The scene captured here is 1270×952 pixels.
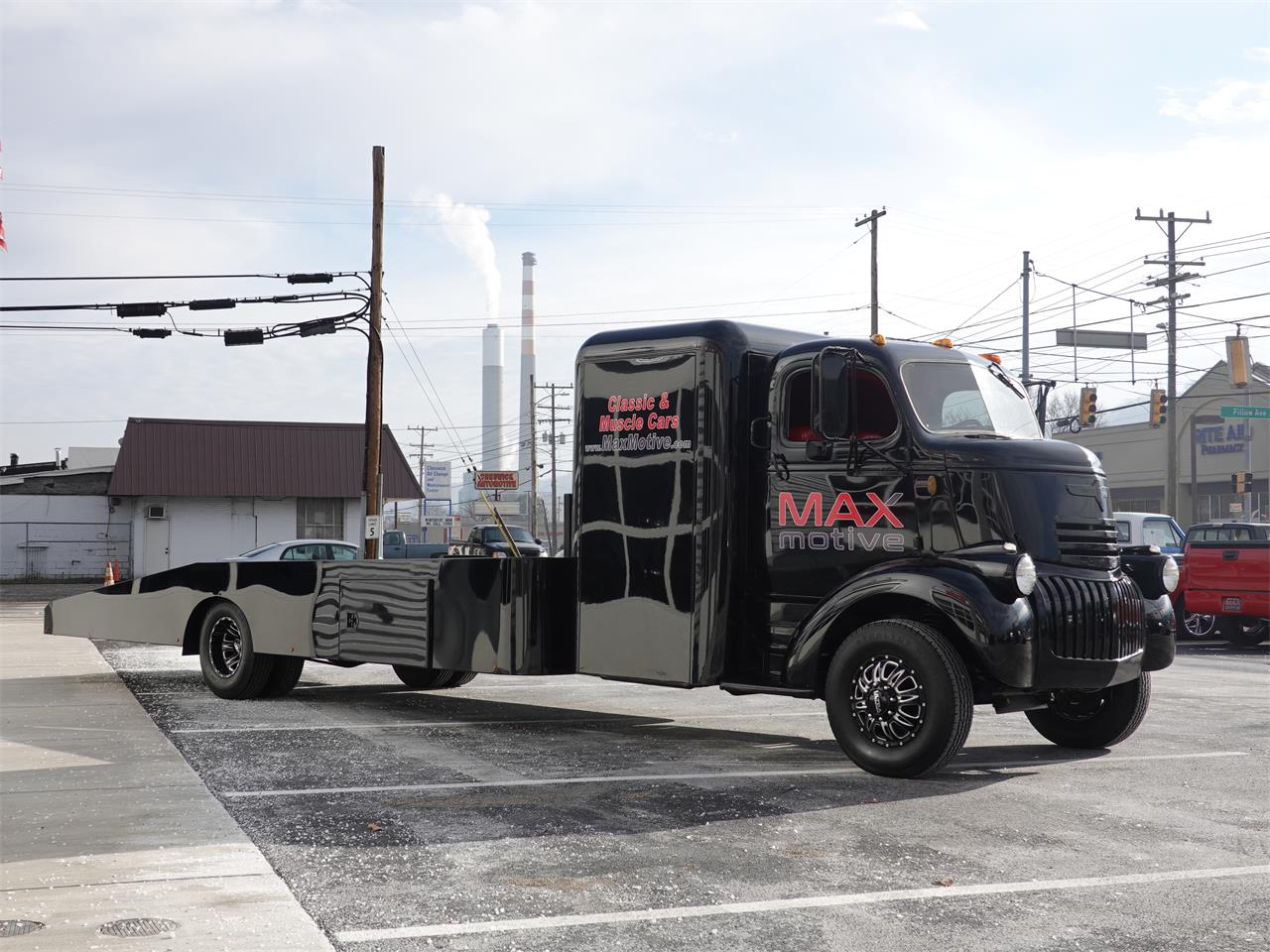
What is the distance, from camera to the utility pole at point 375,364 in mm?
27891

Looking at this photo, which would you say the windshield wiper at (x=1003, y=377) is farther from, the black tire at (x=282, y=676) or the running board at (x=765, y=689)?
the black tire at (x=282, y=676)

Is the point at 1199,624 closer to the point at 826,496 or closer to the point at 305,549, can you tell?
the point at 305,549

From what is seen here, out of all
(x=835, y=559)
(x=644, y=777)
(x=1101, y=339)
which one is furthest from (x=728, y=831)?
(x=1101, y=339)

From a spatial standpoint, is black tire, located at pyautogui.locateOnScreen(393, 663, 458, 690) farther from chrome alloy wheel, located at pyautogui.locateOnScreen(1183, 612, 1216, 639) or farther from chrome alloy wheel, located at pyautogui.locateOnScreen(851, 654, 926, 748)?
chrome alloy wheel, located at pyautogui.locateOnScreen(1183, 612, 1216, 639)

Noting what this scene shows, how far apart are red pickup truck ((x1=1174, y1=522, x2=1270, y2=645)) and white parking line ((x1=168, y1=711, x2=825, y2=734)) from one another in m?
11.5

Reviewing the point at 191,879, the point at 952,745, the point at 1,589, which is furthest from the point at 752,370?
the point at 1,589

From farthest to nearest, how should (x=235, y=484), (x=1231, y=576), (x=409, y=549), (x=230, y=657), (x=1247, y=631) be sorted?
(x=235, y=484) → (x=409, y=549) → (x=1247, y=631) → (x=1231, y=576) → (x=230, y=657)

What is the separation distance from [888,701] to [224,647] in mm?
7330

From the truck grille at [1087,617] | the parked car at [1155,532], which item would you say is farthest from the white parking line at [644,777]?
the parked car at [1155,532]

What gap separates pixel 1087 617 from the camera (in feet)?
27.6

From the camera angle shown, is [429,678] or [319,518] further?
[319,518]

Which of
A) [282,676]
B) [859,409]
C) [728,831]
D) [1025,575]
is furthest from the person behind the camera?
[282,676]

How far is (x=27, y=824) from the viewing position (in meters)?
6.97

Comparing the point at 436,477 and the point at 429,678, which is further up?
the point at 436,477
